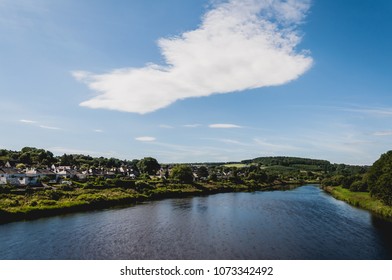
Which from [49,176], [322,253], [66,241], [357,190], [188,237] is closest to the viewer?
[322,253]

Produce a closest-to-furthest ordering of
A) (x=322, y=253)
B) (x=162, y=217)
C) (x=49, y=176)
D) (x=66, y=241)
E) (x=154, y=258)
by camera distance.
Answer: (x=154, y=258)
(x=322, y=253)
(x=66, y=241)
(x=162, y=217)
(x=49, y=176)

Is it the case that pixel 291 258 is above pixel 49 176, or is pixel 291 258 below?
below

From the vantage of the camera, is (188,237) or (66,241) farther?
(188,237)

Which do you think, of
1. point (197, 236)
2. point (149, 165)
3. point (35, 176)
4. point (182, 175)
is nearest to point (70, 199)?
point (197, 236)

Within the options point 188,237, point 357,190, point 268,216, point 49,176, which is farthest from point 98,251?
point 357,190

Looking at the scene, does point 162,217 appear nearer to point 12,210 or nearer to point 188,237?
point 188,237

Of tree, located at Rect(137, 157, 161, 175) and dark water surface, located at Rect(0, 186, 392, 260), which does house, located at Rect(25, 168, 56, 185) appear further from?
tree, located at Rect(137, 157, 161, 175)
